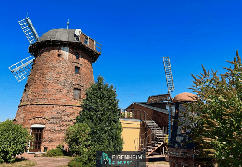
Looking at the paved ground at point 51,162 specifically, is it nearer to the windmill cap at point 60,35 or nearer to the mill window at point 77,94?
the mill window at point 77,94

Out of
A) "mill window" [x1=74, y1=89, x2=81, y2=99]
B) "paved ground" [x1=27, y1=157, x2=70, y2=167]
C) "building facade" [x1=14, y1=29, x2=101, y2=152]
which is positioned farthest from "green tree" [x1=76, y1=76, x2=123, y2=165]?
"mill window" [x1=74, y1=89, x2=81, y2=99]

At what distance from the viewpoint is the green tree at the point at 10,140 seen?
12.8 metres

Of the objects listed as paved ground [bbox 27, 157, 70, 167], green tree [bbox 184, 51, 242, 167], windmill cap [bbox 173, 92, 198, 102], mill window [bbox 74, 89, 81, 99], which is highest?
mill window [bbox 74, 89, 81, 99]

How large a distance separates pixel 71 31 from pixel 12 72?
32.0 ft

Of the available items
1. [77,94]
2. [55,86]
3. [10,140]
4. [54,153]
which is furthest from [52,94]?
[10,140]

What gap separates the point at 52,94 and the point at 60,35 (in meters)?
7.27

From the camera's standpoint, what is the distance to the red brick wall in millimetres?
18094

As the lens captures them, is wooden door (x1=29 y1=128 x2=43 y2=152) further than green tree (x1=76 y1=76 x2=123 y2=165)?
Yes

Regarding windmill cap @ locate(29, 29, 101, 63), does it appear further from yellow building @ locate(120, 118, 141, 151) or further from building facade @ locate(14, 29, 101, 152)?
yellow building @ locate(120, 118, 141, 151)

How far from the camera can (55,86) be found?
19.3 meters

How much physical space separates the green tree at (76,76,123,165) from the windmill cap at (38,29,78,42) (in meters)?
10.5

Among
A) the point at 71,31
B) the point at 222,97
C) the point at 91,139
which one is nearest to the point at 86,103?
the point at 91,139

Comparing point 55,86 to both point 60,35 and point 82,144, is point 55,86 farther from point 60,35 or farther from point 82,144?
point 82,144

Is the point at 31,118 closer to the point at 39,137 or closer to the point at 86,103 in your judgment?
the point at 39,137
